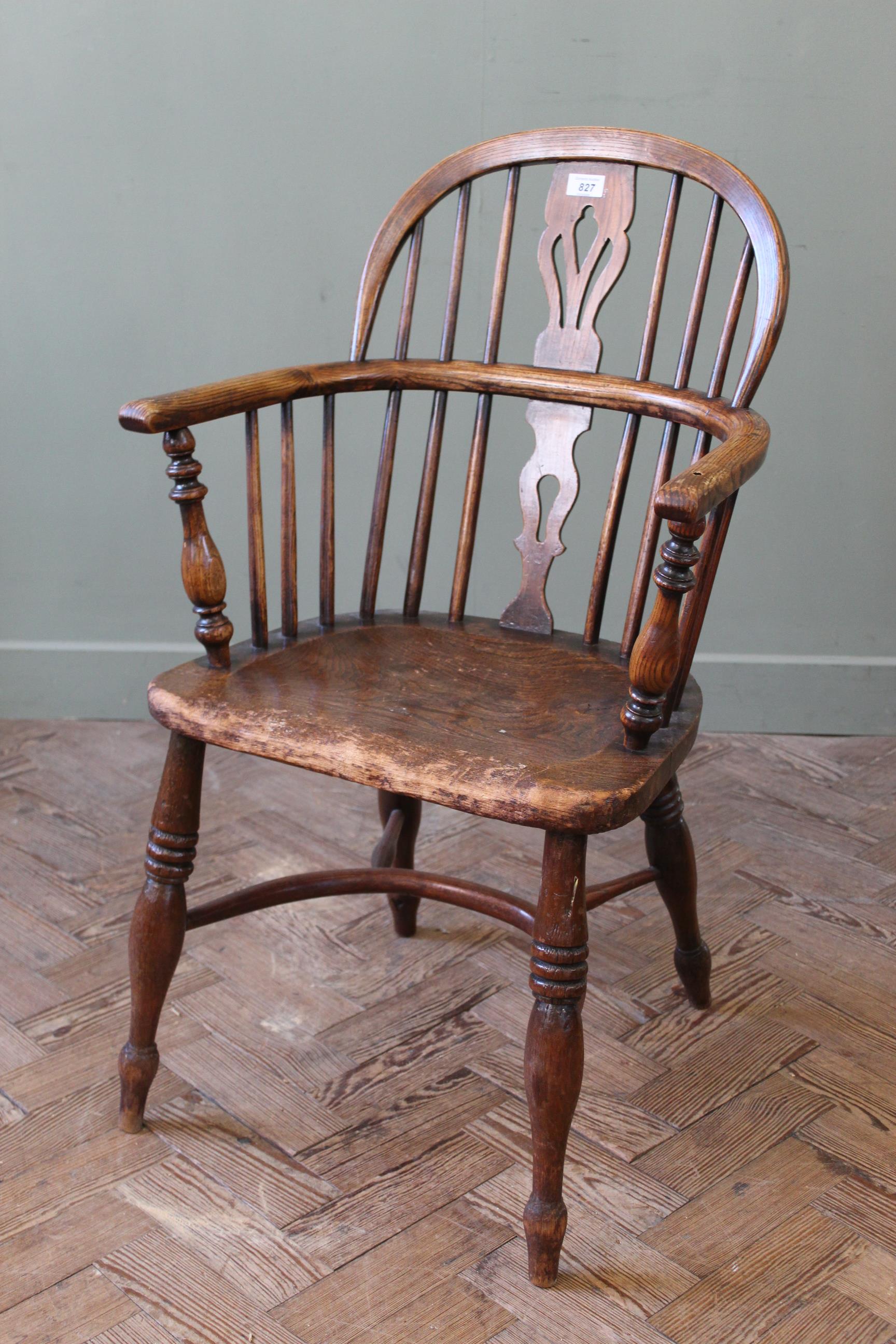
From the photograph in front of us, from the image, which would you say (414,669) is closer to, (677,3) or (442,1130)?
(442,1130)

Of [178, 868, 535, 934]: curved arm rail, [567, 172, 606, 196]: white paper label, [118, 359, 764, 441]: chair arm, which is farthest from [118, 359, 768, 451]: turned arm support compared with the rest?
[178, 868, 535, 934]: curved arm rail

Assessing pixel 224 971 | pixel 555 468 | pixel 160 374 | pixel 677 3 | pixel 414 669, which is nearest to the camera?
pixel 414 669

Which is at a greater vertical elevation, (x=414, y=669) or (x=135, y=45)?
(x=135, y=45)

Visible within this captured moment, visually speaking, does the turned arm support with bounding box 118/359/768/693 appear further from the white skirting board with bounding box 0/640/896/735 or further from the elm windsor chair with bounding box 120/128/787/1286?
the white skirting board with bounding box 0/640/896/735

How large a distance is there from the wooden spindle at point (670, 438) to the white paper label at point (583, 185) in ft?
0.47

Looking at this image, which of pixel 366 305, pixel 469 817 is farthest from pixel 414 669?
pixel 469 817

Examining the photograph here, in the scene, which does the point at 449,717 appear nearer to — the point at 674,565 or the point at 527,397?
the point at 674,565

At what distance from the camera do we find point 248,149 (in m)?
2.08

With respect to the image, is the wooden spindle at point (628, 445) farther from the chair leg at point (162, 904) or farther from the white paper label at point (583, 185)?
the chair leg at point (162, 904)

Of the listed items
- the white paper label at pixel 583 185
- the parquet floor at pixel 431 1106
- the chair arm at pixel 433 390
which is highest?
the white paper label at pixel 583 185

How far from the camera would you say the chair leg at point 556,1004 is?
3.52ft

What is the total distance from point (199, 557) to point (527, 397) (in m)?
0.45

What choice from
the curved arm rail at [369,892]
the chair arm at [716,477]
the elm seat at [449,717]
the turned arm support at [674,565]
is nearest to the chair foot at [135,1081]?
the curved arm rail at [369,892]

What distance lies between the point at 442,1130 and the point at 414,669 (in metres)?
0.50
